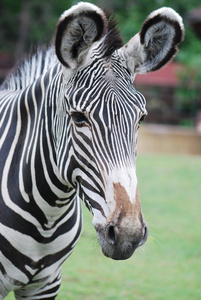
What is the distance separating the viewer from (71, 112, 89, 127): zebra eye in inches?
119

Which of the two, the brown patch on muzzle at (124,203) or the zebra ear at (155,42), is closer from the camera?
the brown patch on muzzle at (124,203)

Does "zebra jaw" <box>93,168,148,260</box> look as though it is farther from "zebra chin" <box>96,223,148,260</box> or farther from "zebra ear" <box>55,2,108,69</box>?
"zebra ear" <box>55,2,108,69</box>

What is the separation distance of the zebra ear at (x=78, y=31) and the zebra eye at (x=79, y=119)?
0.98 feet

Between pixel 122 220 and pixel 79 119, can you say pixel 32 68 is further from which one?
pixel 122 220

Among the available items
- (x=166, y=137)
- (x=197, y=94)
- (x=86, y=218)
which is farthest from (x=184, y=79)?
(x=86, y=218)

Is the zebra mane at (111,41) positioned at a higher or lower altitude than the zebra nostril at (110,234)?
higher

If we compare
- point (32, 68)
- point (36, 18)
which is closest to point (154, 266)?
point (32, 68)

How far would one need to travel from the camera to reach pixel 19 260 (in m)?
3.54

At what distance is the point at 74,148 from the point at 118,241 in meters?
0.61

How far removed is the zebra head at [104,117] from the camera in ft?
9.39

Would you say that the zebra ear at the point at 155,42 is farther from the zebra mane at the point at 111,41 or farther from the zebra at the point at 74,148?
the zebra mane at the point at 111,41

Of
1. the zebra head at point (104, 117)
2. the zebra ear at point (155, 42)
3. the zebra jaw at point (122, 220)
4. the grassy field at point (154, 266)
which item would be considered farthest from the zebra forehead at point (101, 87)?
the grassy field at point (154, 266)

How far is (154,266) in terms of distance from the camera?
728cm

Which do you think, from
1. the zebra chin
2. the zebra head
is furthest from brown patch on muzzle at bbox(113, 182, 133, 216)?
the zebra chin
